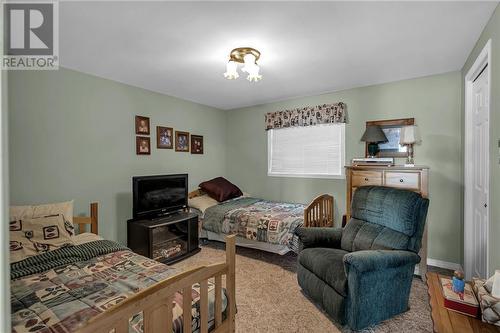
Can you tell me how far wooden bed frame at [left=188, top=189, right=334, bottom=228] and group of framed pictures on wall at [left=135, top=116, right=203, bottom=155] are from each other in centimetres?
229

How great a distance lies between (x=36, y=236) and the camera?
Answer: 2104mm

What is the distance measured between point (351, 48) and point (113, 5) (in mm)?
2018

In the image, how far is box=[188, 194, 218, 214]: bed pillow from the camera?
3.95 metres

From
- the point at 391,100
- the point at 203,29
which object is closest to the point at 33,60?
the point at 203,29

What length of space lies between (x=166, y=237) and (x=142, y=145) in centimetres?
135

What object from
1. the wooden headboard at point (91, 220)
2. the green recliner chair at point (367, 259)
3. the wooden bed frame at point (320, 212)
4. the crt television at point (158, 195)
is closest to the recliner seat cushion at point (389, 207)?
the green recliner chair at point (367, 259)

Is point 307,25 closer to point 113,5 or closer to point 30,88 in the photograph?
point 113,5

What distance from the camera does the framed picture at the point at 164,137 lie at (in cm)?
378

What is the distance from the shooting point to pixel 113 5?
5.62ft

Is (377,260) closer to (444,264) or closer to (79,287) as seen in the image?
(444,264)

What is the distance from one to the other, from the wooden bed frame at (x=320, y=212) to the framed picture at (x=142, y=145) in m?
2.40

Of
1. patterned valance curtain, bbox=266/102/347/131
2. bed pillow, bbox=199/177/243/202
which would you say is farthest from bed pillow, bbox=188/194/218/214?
patterned valance curtain, bbox=266/102/347/131

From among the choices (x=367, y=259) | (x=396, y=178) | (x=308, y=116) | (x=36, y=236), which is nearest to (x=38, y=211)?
(x=36, y=236)

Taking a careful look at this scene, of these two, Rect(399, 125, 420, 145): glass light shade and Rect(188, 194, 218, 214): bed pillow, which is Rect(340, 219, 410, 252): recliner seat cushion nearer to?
Rect(399, 125, 420, 145): glass light shade
